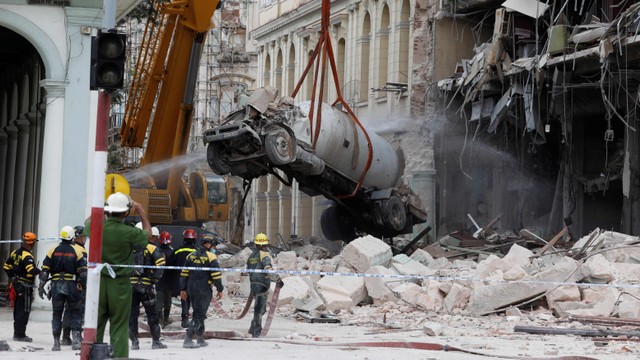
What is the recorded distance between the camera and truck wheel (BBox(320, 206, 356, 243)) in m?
34.5

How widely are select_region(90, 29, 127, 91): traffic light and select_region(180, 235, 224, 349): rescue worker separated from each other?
5155mm

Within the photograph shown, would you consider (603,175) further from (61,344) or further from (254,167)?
(61,344)

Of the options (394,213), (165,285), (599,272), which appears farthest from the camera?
(394,213)

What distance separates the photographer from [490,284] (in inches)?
862

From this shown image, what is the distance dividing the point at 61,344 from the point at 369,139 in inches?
567

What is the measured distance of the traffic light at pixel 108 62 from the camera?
40.4 feet

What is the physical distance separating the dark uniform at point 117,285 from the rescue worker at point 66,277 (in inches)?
133

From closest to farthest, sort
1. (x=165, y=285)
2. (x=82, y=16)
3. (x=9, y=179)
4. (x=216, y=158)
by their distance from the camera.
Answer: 1. (x=165, y=285)
2. (x=82, y=16)
3. (x=216, y=158)
4. (x=9, y=179)

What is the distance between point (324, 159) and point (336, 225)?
619 centimetres

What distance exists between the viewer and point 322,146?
93.8ft

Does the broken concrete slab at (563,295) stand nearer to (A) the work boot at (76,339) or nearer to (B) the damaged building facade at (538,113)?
(A) the work boot at (76,339)

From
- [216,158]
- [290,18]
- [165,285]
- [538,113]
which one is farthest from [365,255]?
[290,18]

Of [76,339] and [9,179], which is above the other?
[9,179]

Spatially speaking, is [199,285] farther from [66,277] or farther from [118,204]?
[118,204]
